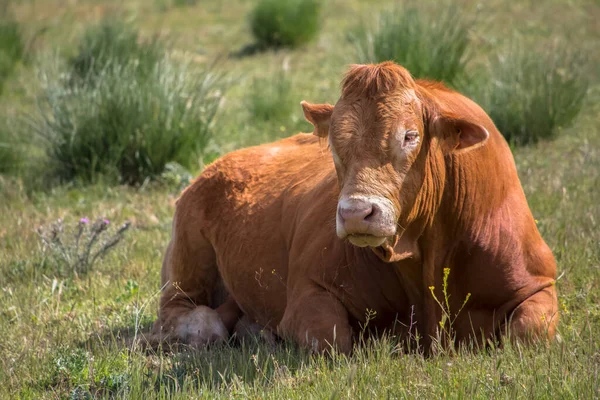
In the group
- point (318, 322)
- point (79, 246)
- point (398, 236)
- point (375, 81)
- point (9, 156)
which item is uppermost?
point (375, 81)

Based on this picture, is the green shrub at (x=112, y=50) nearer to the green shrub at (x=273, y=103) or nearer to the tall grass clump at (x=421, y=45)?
the green shrub at (x=273, y=103)

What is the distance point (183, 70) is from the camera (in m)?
9.68

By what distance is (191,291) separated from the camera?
20.0 feet

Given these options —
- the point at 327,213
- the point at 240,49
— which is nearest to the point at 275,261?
the point at 327,213

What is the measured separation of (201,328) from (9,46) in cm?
1014

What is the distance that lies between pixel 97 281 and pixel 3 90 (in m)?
8.20

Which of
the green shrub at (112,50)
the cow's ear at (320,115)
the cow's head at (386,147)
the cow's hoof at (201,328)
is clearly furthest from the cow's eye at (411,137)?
the green shrub at (112,50)

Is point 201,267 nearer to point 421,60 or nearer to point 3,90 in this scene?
point 421,60

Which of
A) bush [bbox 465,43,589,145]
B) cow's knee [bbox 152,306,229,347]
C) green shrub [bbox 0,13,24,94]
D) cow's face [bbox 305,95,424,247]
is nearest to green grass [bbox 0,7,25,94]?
green shrub [bbox 0,13,24,94]

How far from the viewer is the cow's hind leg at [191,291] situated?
5.73 metres

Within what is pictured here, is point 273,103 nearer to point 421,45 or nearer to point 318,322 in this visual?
point 421,45

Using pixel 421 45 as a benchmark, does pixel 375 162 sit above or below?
above

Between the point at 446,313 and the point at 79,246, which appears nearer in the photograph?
the point at 446,313

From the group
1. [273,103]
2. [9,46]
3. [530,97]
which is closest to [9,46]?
[9,46]
